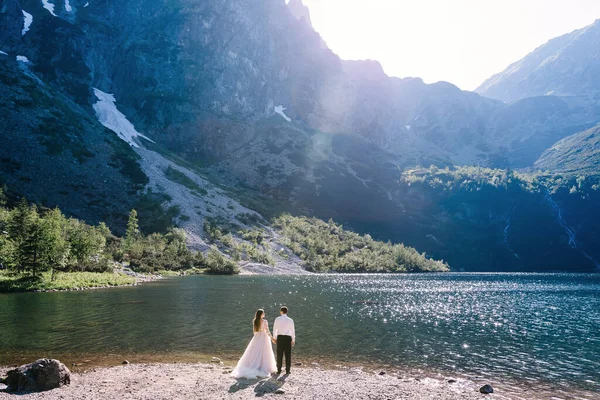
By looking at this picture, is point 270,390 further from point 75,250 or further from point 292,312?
point 75,250

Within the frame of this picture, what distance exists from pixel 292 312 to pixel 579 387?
2919 cm

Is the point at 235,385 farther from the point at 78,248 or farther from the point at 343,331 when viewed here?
the point at 78,248

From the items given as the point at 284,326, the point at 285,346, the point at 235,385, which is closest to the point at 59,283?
the point at 285,346

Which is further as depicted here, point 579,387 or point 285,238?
point 285,238

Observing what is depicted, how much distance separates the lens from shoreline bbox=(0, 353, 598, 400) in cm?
1636

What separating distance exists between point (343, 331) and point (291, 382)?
1632 centimetres

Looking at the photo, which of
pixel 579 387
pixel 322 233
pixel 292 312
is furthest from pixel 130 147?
pixel 579 387

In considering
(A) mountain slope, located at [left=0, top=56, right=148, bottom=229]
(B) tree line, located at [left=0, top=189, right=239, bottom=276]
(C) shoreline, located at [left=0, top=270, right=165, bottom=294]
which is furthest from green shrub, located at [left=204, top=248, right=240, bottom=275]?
(C) shoreline, located at [left=0, top=270, right=165, bottom=294]

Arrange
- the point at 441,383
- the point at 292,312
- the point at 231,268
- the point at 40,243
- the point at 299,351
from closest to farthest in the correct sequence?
the point at 441,383
the point at 299,351
the point at 292,312
the point at 40,243
the point at 231,268

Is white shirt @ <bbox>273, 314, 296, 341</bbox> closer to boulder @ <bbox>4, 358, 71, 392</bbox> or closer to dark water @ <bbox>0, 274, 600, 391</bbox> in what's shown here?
dark water @ <bbox>0, 274, 600, 391</bbox>

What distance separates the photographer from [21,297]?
47188 millimetres

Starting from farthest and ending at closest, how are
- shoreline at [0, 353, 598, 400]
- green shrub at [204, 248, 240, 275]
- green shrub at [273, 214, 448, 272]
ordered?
green shrub at [273, 214, 448, 272], green shrub at [204, 248, 240, 275], shoreline at [0, 353, 598, 400]

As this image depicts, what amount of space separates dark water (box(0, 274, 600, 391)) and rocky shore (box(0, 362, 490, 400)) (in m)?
3.88

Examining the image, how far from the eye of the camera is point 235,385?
57.7 ft
